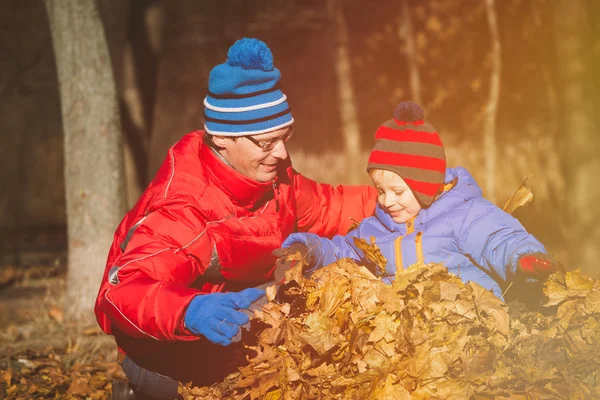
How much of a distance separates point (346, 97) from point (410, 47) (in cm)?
82

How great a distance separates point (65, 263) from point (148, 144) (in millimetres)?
1715

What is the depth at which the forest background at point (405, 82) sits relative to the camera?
19.3ft

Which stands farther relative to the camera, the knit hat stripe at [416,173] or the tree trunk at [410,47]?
the tree trunk at [410,47]

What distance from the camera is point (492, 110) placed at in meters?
6.69

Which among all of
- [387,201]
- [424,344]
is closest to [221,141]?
[387,201]

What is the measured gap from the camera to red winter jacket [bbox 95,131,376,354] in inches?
111

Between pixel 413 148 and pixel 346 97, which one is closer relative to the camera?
pixel 413 148

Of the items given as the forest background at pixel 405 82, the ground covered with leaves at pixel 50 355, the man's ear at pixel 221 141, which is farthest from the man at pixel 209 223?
the forest background at pixel 405 82

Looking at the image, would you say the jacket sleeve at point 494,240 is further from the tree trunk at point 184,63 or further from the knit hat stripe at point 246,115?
the tree trunk at point 184,63

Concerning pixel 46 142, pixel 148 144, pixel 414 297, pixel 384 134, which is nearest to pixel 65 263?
pixel 148 144

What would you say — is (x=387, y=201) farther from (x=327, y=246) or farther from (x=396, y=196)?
(x=327, y=246)

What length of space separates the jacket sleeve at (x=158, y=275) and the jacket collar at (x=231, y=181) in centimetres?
24

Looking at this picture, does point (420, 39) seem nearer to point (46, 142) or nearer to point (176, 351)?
point (176, 351)

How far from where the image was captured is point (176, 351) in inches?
130
